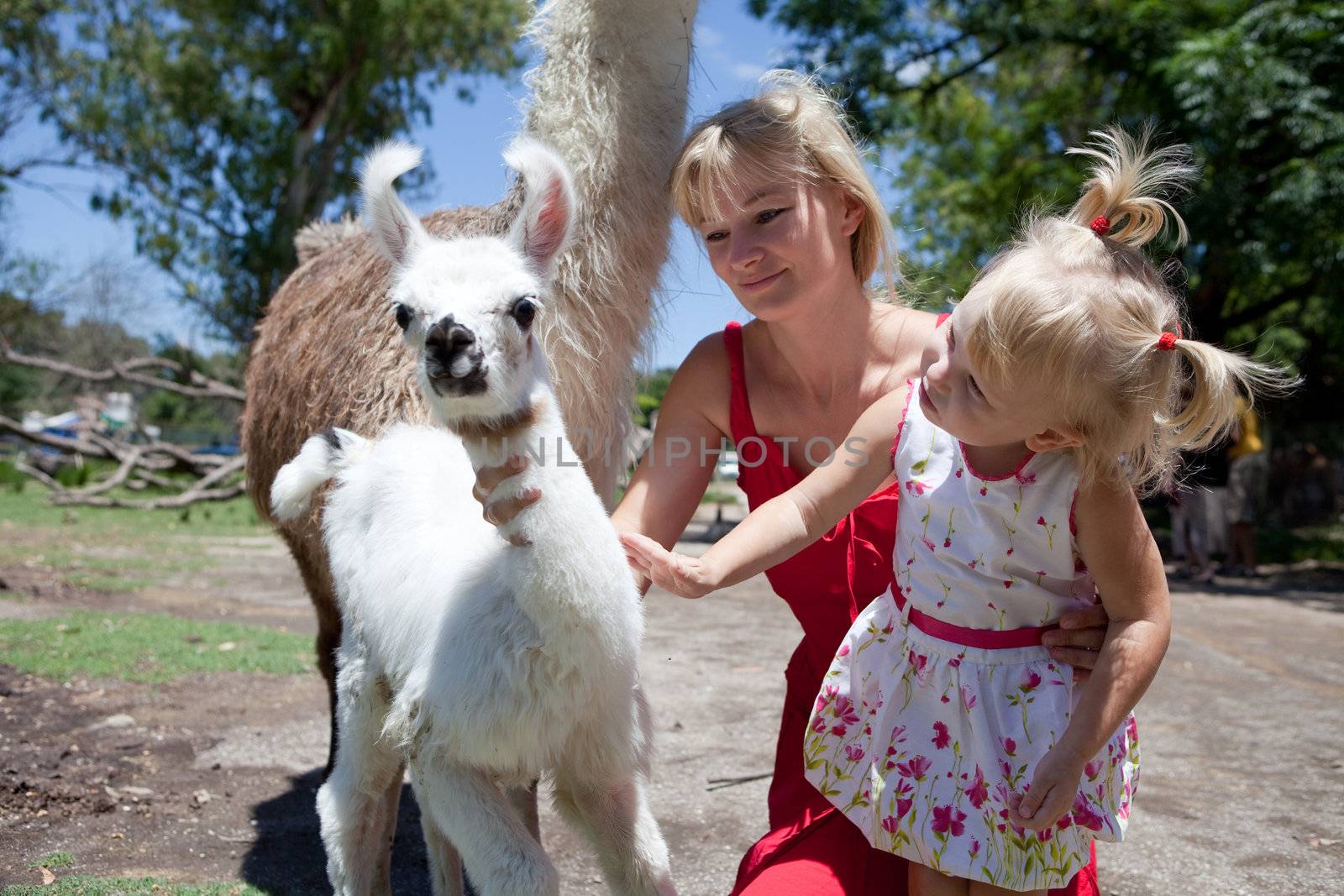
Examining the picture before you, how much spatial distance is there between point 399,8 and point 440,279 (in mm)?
17768

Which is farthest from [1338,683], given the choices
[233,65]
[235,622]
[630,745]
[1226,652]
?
[233,65]

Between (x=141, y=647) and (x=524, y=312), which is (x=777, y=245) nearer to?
Answer: (x=524, y=312)

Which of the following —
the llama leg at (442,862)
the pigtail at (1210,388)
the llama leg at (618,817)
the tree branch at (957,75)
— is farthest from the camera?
the tree branch at (957,75)

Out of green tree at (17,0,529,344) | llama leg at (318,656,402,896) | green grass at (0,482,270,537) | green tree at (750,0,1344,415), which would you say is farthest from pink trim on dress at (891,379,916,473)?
green tree at (17,0,529,344)

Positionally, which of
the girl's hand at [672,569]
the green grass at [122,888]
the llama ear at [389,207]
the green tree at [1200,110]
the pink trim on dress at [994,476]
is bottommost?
the green grass at [122,888]

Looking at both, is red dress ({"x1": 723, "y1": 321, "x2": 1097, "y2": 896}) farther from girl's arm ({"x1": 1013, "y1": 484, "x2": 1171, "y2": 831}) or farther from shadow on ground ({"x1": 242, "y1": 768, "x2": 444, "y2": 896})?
shadow on ground ({"x1": 242, "y1": 768, "x2": 444, "y2": 896})

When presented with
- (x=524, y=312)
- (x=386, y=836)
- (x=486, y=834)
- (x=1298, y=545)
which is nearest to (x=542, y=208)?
A: (x=524, y=312)

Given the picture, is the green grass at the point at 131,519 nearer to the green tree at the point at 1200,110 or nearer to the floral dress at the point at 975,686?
the green tree at the point at 1200,110

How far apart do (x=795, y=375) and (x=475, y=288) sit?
90cm

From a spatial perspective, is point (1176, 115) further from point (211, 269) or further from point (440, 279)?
point (211, 269)

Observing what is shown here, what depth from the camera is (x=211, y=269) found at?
1931 centimetres

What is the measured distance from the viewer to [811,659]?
235cm

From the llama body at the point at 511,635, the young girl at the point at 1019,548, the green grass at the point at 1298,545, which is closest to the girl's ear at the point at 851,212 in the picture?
the young girl at the point at 1019,548

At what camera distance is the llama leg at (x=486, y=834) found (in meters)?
→ 1.67
